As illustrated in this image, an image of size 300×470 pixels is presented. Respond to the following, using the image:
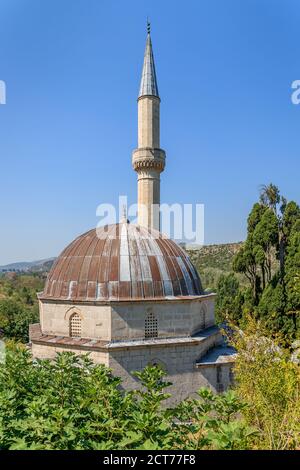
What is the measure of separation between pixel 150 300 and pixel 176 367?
2.67 m

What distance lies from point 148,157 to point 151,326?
11003 millimetres

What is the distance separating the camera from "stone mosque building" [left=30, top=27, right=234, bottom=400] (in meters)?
11.8

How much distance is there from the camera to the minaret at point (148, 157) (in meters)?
19.8

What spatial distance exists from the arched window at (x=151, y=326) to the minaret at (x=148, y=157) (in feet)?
27.0

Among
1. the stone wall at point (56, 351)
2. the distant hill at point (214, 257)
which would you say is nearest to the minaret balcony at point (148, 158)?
the stone wall at point (56, 351)

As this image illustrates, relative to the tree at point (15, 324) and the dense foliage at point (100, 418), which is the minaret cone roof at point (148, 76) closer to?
the dense foliage at point (100, 418)

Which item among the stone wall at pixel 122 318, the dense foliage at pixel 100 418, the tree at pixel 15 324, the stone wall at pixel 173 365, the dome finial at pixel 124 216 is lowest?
the tree at pixel 15 324

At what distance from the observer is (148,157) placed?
19.7 metres

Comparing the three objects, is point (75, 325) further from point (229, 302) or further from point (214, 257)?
point (214, 257)

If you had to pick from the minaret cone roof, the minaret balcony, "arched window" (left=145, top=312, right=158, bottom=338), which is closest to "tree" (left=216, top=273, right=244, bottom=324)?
"arched window" (left=145, top=312, right=158, bottom=338)

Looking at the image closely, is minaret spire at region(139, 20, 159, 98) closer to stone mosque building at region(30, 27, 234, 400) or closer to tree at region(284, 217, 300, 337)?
stone mosque building at region(30, 27, 234, 400)

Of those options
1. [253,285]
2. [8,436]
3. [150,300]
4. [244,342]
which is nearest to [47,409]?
[8,436]

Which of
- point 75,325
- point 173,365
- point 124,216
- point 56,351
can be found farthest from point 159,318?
point 124,216
